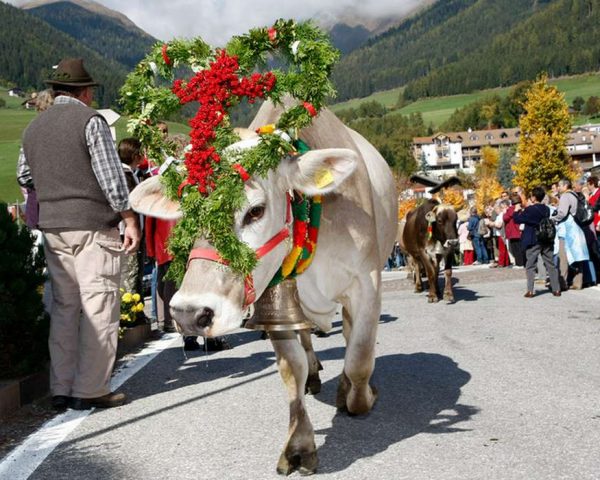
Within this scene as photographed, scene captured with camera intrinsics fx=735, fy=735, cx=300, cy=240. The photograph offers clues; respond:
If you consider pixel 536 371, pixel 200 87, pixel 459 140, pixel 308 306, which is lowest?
pixel 536 371

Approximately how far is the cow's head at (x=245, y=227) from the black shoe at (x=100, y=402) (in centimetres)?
205

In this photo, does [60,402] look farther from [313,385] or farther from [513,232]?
[513,232]

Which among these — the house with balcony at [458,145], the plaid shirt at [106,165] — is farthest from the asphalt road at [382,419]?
the house with balcony at [458,145]

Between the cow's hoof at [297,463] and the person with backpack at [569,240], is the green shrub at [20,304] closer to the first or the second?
the cow's hoof at [297,463]

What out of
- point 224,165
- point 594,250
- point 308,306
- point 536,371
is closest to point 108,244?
point 308,306

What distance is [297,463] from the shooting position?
12.0ft

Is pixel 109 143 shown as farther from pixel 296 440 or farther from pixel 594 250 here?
pixel 594 250

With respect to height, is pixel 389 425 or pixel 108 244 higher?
pixel 108 244

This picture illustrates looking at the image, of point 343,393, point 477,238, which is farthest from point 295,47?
point 477,238

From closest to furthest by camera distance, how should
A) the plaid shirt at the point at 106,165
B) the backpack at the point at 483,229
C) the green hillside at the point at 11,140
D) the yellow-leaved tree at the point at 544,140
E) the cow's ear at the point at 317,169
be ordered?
the cow's ear at the point at 317,169, the plaid shirt at the point at 106,165, the backpack at the point at 483,229, the yellow-leaved tree at the point at 544,140, the green hillside at the point at 11,140

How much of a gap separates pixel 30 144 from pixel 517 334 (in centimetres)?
552

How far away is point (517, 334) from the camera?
8195mm

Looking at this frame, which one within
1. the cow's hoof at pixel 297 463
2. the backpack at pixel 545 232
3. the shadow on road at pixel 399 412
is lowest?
the shadow on road at pixel 399 412

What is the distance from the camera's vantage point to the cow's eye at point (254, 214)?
3.34 m
